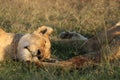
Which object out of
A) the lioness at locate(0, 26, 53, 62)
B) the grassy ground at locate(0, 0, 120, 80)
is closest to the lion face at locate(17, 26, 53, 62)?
the lioness at locate(0, 26, 53, 62)

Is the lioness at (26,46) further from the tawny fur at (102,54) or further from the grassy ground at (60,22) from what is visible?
the tawny fur at (102,54)

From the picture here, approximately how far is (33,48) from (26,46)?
8cm

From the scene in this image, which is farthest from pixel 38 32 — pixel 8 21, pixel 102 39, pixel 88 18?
pixel 88 18

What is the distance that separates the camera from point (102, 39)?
5.14 meters

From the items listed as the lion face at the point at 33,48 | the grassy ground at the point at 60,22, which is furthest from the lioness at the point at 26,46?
the grassy ground at the point at 60,22

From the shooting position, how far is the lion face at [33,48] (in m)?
4.51

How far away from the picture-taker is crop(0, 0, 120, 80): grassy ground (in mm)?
4184

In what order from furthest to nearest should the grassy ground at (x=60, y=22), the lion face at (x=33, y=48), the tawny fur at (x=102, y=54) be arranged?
the lion face at (x=33, y=48) < the tawny fur at (x=102, y=54) < the grassy ground at (x=60, y=22)

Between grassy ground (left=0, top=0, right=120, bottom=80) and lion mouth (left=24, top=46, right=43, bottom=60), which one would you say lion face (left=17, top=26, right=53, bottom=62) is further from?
grassy ground (left=0, top=0, right=120, bottom=80)

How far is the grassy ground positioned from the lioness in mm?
117

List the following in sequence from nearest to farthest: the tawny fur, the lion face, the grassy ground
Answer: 1. the grassy ground
2. the tawny fur
3. the lion face

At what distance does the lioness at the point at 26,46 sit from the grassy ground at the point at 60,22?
0.38ft

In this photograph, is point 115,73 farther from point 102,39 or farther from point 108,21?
point 108,21

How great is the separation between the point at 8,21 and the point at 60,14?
129 cm
